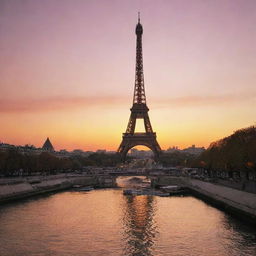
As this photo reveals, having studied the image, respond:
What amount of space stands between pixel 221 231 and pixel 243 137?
79.1ft

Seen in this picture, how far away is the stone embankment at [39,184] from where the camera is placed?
4500cm

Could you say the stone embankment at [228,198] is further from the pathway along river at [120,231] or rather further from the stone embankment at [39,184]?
the stone embankment at [39,184]

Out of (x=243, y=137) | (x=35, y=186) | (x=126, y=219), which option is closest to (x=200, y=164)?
(x=243, y=137)

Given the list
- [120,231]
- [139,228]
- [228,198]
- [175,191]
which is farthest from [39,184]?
[120,231]

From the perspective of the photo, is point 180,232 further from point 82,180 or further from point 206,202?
point 82,180

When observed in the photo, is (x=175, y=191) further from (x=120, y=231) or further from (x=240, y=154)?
(x=120, y=231)

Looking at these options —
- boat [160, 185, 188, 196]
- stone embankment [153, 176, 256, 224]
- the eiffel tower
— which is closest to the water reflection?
stone embankment [153, 176, 256, 224]

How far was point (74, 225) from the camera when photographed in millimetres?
31109

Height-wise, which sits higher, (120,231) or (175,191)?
(175,191)

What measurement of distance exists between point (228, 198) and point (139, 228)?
1302 centimetres

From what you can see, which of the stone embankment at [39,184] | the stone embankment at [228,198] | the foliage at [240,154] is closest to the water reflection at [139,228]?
the stone embankment at [228,198]

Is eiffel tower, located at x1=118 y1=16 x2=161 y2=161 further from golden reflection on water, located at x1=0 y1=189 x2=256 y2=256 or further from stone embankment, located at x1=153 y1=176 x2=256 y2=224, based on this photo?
golden reflection on water, located at x1=0 y1=189 x2=256 y2=256

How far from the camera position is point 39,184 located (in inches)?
2231

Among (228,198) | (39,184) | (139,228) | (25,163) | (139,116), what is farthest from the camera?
(139,116)
